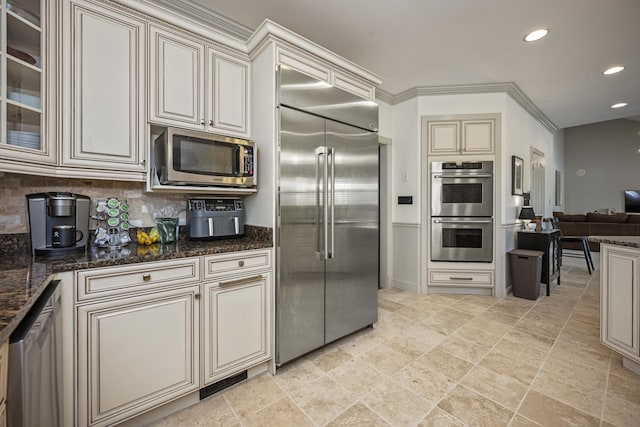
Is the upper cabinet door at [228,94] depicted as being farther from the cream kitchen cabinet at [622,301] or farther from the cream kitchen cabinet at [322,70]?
the cream kitchen cabinet at [622,301]

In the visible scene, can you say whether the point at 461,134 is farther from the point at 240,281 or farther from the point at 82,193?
the point at 82,193

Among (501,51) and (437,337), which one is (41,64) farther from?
(501,51)

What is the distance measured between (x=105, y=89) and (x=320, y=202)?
59.3 inches

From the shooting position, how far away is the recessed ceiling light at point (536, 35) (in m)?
2.52

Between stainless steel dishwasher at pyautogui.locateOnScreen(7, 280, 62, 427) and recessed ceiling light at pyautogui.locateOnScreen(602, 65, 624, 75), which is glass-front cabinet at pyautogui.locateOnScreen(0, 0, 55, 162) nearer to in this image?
stainless steel dishwasher at pyautogui.locateOnScreen(7, 280, 62, 427)

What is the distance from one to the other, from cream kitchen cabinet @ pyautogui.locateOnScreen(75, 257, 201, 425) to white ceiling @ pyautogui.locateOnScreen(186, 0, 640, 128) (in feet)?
6.60

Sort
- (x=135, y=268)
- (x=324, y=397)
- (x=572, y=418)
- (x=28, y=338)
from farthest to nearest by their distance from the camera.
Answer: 1. (x=324, y=397)
2. (x=572, y=418)
3. (x=135, y=268)
4. (x=28, y=338)

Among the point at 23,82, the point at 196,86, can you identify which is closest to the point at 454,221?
the point at 196,86

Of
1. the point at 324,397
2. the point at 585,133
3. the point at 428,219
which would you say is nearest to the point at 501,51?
the point at 428,219

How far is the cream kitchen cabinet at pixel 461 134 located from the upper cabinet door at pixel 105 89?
3195 millimetres

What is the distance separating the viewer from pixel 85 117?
5.22ft

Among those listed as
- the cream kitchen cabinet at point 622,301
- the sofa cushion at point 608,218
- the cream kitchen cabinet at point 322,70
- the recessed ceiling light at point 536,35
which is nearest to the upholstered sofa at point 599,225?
the sofa cushion at point 608,218

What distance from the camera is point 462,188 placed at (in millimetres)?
3605

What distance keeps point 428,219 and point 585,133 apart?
8.43m
